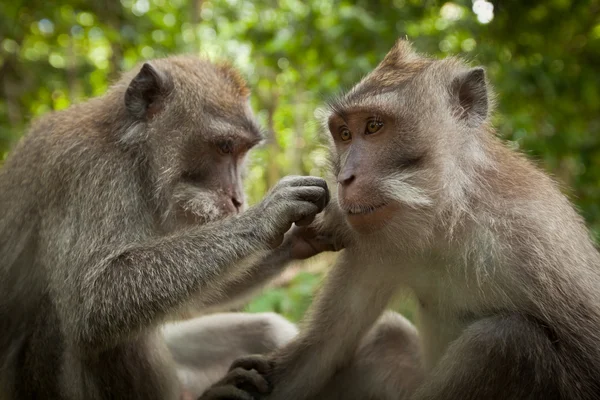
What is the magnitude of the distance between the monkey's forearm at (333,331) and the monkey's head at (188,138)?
78 centimetres

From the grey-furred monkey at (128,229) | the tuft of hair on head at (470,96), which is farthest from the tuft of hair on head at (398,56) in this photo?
the grey-furred monkey at (128,229)

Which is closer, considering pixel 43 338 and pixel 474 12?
pixel 43 338

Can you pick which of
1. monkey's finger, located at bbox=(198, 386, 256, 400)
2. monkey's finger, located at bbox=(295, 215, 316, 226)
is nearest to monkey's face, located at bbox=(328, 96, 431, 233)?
monkey's finger, located at bbox=(295, 215, 316, 226)

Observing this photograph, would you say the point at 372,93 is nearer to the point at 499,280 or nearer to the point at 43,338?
the point at 499,280

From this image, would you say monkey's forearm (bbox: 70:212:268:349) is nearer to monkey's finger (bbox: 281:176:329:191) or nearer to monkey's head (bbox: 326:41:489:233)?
monkey's finger (bbox: 281:176:329:191)

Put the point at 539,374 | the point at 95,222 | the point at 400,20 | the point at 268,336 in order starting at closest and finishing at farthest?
the point at 539,374, the point at 95,222, the point at 268,336, the point at 400,20

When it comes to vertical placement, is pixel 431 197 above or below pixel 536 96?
below

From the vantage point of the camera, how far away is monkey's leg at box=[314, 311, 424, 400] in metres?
3.82

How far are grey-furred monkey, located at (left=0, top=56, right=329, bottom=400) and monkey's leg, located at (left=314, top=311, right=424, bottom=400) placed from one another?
2.24 feet

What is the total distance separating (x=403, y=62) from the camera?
3.55 metres

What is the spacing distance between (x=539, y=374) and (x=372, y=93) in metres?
1.57

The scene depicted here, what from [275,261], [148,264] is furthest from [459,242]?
[148,264]

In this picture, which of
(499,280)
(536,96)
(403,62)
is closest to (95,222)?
(403,62)

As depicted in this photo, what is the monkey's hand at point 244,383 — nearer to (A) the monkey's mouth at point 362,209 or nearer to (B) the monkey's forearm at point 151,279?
(B) the monkey's forearm at point 151,279
